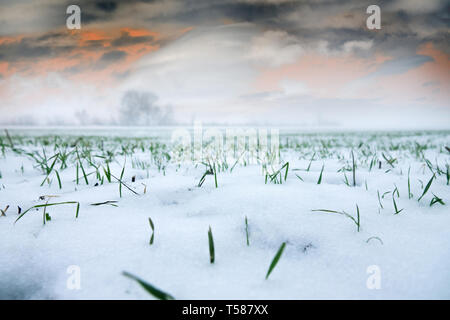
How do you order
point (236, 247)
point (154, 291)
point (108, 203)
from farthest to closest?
point (108, 203) < point (236, 247) < point (154, 291)

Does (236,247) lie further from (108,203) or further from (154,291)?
(108,203)

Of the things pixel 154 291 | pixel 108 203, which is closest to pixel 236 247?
pixel 154 291

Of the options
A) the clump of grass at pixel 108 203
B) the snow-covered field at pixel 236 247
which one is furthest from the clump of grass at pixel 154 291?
the clump of grass at pixel 108 203

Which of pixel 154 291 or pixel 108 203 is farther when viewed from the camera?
pixel 108 203

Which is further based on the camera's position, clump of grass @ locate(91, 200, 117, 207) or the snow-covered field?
clump of grass @ locate(91, 200, 117, 207)

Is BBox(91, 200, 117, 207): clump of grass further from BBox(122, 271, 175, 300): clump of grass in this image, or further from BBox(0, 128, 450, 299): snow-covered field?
BBox(122, 271, 175, 300): clump of grass

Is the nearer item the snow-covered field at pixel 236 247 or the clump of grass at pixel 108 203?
the snow-covered field at pixel 236 247

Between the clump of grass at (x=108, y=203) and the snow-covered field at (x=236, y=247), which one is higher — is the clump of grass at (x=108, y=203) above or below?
above

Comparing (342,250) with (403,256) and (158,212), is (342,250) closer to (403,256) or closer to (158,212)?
(403,256)

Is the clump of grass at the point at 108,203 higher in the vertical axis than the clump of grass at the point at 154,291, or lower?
higher

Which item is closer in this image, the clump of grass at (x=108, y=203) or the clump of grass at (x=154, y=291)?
the clump of grass at (x=154, y=291)

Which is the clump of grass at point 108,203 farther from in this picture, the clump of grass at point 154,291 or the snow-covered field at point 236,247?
the clump of grass at point 154,291

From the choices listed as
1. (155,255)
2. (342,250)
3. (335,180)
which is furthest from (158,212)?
(335,180)

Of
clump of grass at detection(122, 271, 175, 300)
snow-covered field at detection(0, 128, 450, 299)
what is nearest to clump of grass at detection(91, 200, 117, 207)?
snow-covered field at detection(0, 128, 450, 299)
